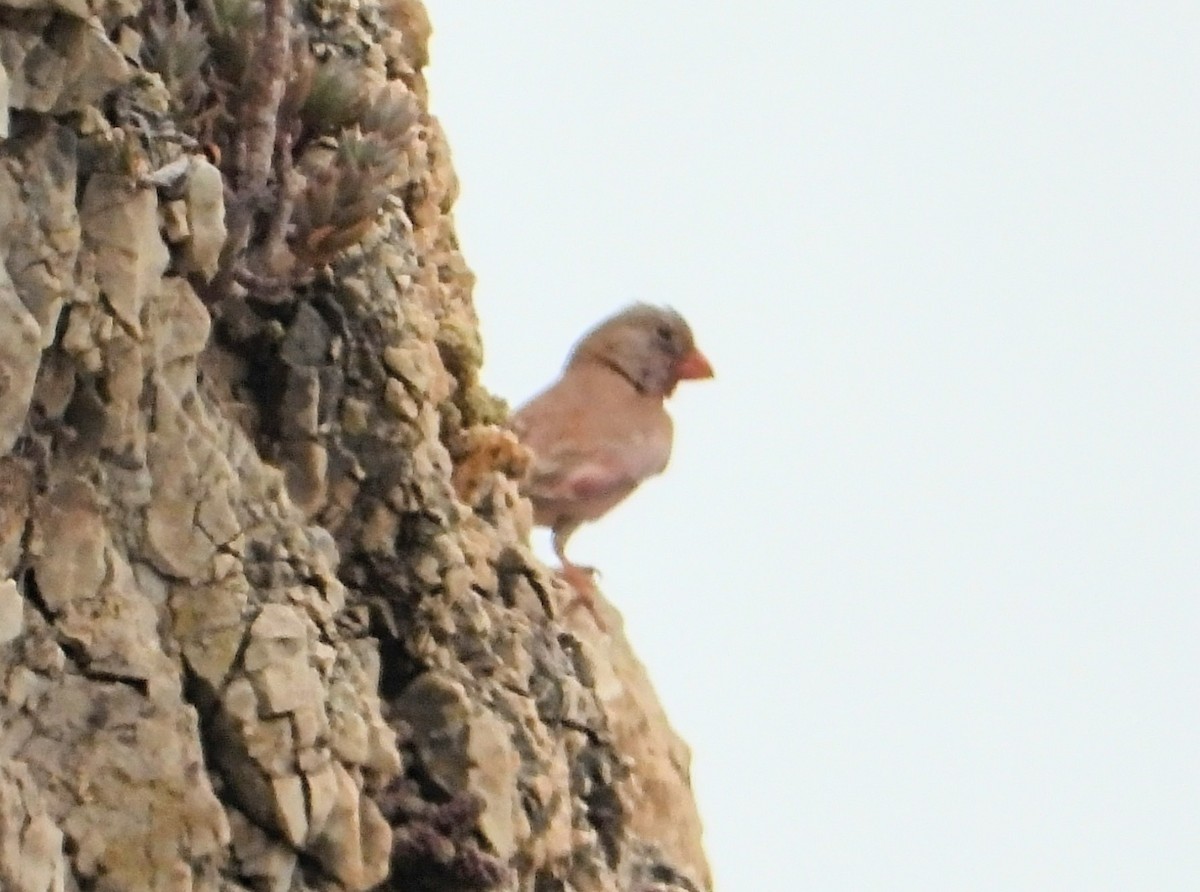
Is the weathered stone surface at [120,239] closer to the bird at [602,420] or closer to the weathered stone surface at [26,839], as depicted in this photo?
the weathered stone surface at [26,839]

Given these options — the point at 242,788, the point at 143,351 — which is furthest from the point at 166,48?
the point at 242,788

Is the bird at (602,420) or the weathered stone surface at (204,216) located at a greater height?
the bird at (602,420)

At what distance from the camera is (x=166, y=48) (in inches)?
181

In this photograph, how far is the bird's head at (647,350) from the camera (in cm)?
958

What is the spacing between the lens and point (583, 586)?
7738 millimetres

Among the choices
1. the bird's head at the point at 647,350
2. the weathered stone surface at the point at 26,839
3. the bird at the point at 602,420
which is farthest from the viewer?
the bird's head at the point at 647,350

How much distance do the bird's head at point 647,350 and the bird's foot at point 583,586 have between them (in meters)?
1.74

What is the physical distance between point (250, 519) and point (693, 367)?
17.1ft

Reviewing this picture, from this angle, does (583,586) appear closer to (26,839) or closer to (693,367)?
(693,367)

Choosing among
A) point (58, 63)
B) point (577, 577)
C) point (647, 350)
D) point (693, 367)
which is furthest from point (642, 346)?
point (58, 63)

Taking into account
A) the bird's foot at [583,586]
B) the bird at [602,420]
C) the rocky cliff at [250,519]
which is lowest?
the rocky cliff at [250,519]

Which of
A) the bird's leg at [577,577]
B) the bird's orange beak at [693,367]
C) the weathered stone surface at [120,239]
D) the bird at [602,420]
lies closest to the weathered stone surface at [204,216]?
the weathered stone surface at [120,239]

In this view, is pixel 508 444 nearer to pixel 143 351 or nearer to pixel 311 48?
pixel 311 48

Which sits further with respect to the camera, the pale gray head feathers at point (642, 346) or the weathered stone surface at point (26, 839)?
the pale gray head feathers at point (642, 346)
